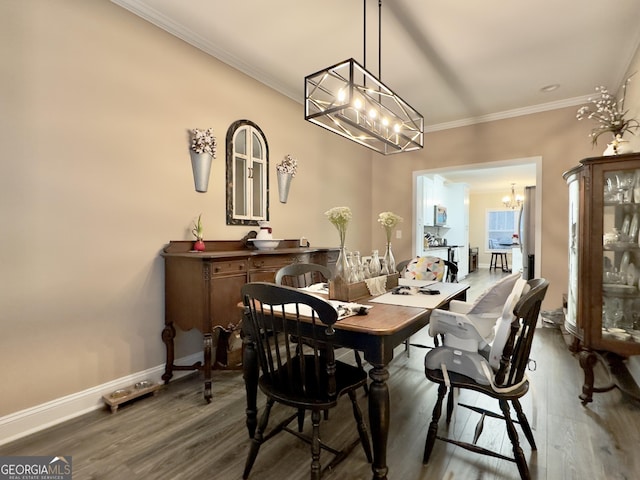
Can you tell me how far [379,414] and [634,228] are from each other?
91.2 inches

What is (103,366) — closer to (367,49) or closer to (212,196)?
(212,196)

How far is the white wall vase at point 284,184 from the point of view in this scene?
3.58 meters

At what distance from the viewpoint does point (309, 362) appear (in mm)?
1729

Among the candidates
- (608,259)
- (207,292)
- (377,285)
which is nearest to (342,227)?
(377,285)

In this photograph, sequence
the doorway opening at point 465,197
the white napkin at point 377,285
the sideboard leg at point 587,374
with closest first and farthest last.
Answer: the white napkin at point 377,285
the sideboard leg at point 587,374
the doorway opening at point 465,197

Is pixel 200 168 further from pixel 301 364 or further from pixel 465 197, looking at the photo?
pixel 465 197

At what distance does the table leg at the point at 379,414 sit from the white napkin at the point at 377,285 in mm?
735

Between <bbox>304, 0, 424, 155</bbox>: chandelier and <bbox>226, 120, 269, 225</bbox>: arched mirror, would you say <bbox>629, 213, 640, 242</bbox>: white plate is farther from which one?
<bbox>226, 120, 269, 225</bbox>: arched mirror

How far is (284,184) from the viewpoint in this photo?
3617 mm

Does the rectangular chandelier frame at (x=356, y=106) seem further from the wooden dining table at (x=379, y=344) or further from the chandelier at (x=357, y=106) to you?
the wooden dining table at (x=379, y=344)

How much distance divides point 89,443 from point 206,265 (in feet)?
3.82

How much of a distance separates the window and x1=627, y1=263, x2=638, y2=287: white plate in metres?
9.16

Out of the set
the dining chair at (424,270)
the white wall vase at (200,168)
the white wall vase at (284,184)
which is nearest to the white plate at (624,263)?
the dining chair at (424,270)

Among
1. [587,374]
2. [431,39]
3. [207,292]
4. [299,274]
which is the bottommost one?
[587,374]
